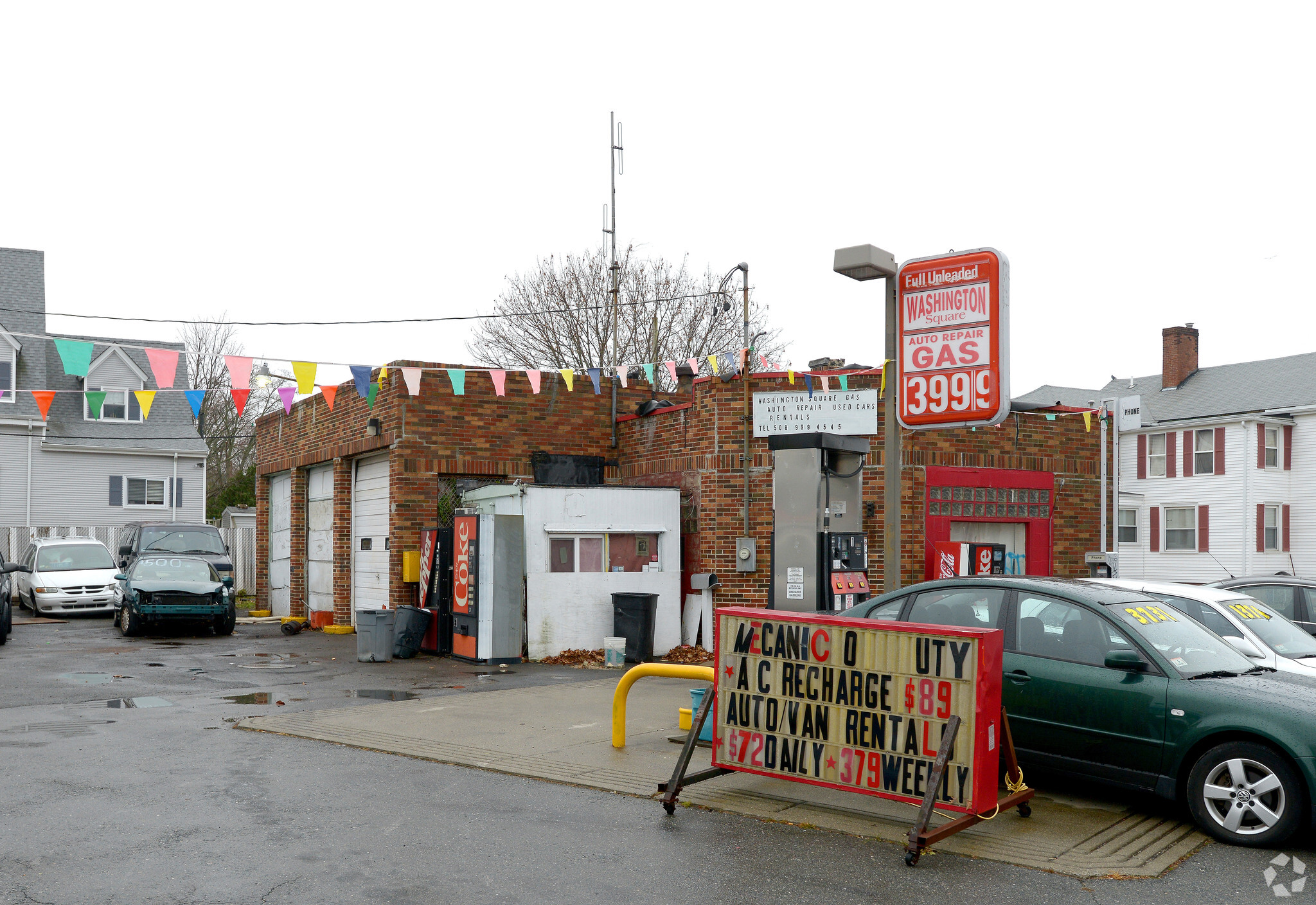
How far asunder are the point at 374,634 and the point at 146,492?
78.9ft

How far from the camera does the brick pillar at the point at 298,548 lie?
22.5 metres

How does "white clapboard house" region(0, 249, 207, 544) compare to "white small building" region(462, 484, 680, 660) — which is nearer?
"white small building" region(462, 484, 680, 660)

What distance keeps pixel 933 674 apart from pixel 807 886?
4.69 ft

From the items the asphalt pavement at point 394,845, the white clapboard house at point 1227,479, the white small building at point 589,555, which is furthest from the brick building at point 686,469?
the white clapboard house at point 1227,479

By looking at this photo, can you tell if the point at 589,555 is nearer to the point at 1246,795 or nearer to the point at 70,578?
the point at 1246,795

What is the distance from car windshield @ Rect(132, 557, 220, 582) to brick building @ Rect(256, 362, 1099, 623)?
7.46ft

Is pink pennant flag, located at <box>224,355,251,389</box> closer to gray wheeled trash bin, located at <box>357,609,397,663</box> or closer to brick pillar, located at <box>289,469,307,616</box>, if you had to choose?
gray wheeled trash bin, located at <box>357,609,397,663</box>

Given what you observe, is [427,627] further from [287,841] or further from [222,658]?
[287,841]

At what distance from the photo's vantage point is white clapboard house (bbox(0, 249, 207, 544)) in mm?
33312

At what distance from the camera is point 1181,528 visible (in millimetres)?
38906

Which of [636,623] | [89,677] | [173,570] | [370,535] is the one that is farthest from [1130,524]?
[89,677]

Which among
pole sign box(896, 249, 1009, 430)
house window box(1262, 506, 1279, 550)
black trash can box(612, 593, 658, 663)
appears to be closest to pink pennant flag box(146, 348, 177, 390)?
black trash can box(612, 593, 658, 663)

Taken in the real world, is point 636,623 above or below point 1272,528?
below

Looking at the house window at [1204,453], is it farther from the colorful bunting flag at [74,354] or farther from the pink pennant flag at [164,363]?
the colorful bunting flag at [74,354]
